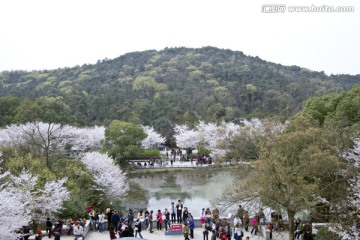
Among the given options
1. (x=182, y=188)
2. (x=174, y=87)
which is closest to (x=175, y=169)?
(x=182, y=188)

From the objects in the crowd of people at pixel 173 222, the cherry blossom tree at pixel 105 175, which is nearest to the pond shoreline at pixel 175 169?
the cherry blossom tree at pixel 105 175

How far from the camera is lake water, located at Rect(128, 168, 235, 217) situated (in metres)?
23.8

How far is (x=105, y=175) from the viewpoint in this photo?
71.7 ft

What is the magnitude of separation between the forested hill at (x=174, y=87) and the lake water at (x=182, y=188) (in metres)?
18.1

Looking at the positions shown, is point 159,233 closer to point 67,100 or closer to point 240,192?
point 240,192

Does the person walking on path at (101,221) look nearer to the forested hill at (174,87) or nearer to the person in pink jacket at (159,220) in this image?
the person in pink jacket at (159,220)

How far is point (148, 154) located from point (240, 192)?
26.9 meters

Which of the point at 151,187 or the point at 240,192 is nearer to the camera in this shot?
the point at 240,192

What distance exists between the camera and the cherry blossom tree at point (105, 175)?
2150cm

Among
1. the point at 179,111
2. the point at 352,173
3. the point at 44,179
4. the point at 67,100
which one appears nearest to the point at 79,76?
the point at 67,100

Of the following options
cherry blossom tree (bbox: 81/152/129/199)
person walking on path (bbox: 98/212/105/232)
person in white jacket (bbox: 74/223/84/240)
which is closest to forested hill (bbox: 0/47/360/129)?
cherry blossom tree (bbox: 81/152/129/199)

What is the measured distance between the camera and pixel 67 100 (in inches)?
2435

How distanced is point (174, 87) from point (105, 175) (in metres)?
65.8

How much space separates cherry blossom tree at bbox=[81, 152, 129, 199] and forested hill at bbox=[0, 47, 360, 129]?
2479 centimetres
